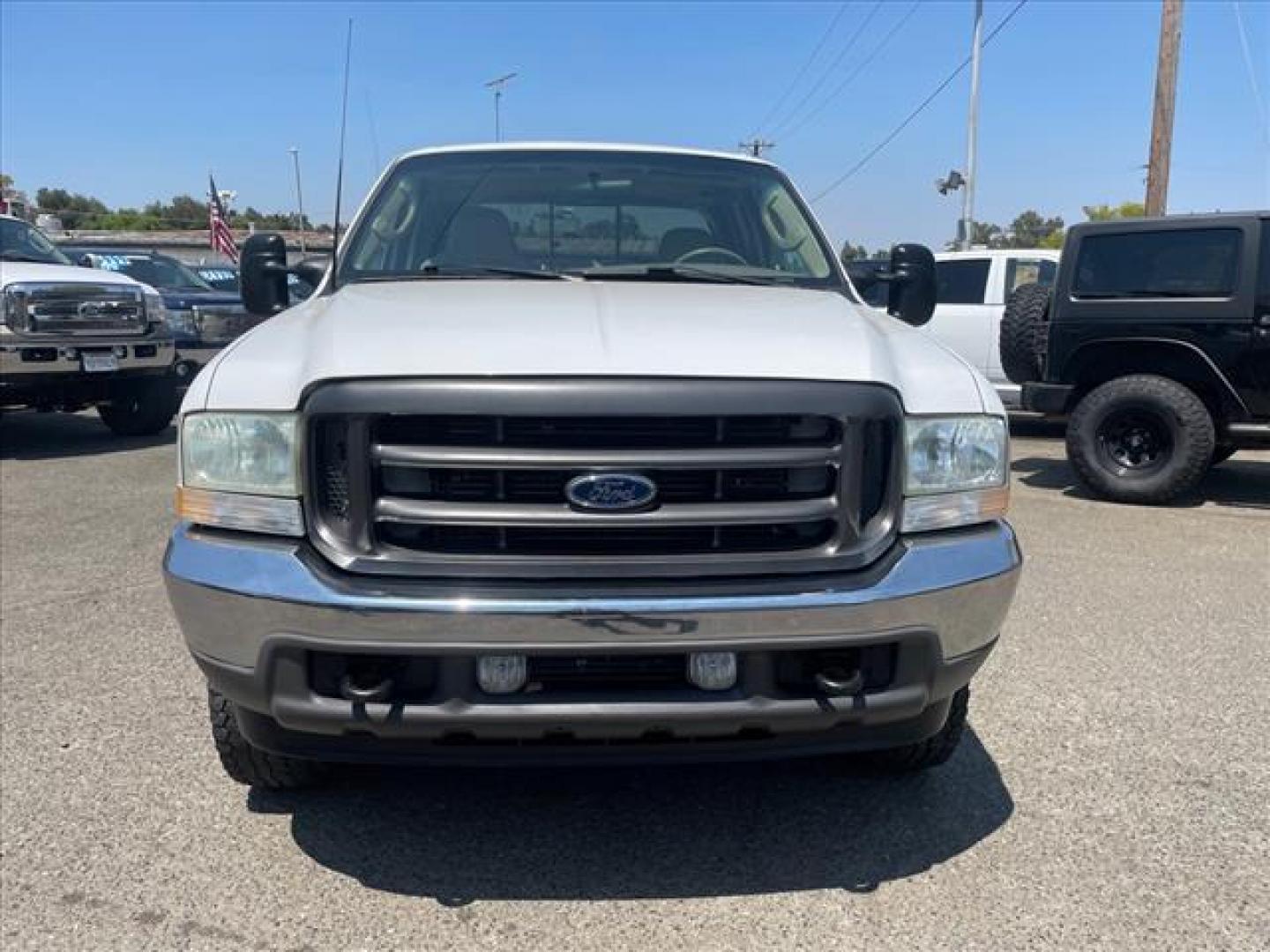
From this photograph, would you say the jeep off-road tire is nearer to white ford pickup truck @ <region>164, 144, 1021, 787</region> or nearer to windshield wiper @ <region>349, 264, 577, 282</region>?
windshield wiper @ <region>349, 264, 577, 282</region>

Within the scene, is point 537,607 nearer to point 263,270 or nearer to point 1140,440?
point 263,270

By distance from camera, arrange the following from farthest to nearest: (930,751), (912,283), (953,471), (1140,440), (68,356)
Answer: (68,356), (1140,440), (912,283), (930,751), (953,471)

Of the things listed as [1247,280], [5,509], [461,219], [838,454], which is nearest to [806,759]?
[838,454]

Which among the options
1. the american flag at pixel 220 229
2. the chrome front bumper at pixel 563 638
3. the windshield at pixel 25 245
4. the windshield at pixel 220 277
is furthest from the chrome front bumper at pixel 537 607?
the american flag at pixel 220 229

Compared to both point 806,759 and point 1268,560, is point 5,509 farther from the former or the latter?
point 1268,560

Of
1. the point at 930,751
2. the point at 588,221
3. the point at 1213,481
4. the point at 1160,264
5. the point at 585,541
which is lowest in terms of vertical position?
Answer: the point at 1213,481

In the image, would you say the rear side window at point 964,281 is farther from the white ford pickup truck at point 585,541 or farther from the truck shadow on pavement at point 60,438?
the white ford pickup truck at point 585,541

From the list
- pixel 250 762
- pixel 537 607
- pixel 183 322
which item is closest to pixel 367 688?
pixel 537 607

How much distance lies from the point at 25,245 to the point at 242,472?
356 inches

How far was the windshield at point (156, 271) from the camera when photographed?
13273 millimetres

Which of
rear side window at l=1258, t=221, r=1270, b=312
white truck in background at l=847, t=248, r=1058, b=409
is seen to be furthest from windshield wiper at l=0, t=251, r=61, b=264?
rear side window at l=1258, t=221, r=1270, b=312

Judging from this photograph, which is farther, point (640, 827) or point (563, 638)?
point (640, 827)

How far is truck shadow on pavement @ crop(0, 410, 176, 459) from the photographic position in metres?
9.67

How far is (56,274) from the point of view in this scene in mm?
9273
